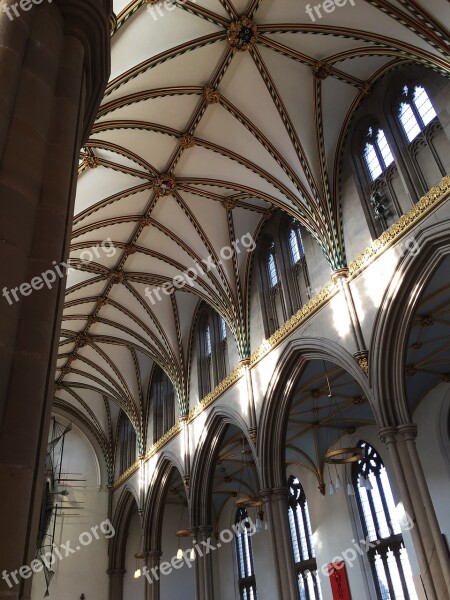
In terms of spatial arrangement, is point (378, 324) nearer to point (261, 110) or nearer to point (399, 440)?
point (399, 440)

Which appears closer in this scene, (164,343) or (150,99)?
(150,99)

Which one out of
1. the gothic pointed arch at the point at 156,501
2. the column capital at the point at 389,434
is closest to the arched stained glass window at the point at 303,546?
the gothic pointed arch at the point at 156,501

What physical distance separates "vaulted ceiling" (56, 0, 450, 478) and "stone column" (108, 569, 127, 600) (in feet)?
31.5

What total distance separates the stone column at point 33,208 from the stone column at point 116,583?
2176 cm

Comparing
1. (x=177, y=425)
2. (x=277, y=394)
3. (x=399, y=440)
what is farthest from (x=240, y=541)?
(x=399, y=440)

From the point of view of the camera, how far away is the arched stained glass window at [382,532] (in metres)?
14.9

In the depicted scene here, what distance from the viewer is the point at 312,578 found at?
17984 millimetres

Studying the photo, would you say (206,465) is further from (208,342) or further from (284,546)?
(284,546)

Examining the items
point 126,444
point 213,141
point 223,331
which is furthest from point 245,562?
point 213,141

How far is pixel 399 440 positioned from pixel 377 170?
565 centimetres

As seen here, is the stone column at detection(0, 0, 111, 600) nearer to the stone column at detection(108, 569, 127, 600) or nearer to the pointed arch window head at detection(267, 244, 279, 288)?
the pointed arch window head at detection(267, 244, 279, 288)

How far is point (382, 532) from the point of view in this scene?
15773 millimetres

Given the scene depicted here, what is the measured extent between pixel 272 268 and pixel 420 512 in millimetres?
8018

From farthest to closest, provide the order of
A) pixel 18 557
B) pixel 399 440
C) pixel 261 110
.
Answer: pixel 261 110 → pixel 399 440 → pixel 18 557
